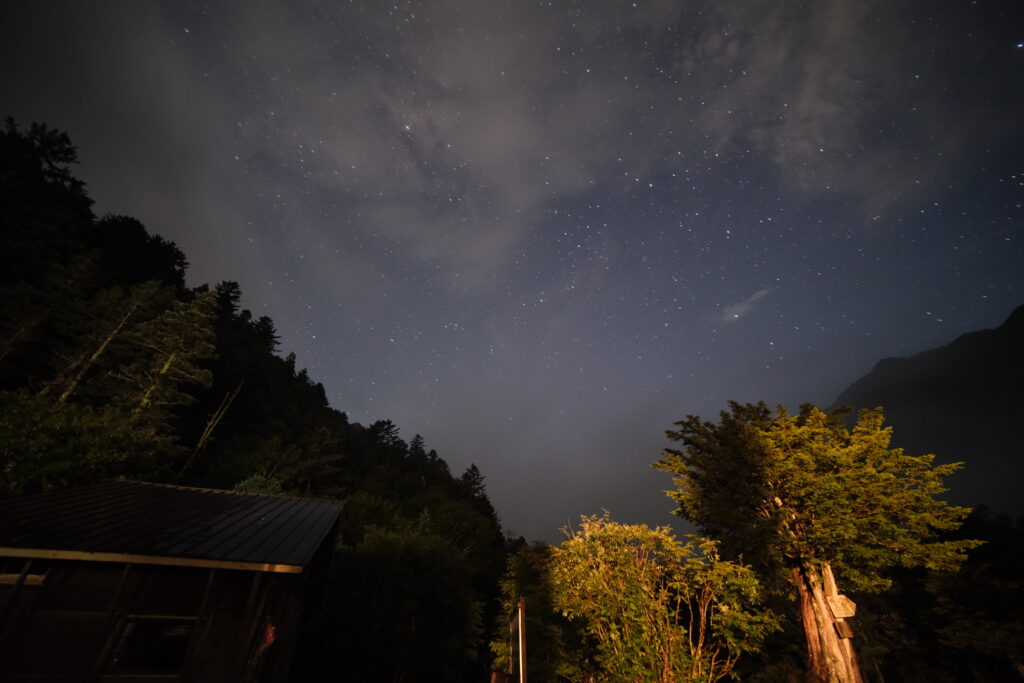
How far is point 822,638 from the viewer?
17.2 metres

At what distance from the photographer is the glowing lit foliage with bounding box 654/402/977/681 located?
1736 centimetres

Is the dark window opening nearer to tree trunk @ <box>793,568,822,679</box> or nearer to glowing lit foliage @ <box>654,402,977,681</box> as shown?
glowing lit foliage @ <box>654,402,977,681</box>

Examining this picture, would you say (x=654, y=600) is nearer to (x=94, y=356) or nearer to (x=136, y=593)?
(x=136, y=593)

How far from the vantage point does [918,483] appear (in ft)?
59.2

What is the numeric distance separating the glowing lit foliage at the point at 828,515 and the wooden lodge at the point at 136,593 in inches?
792

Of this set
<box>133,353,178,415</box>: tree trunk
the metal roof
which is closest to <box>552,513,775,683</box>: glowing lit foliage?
the metal roof

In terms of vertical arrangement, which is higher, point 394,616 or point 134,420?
point 134,420

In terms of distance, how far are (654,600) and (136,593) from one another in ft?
53.7

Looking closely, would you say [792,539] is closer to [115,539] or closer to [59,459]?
[115,539]

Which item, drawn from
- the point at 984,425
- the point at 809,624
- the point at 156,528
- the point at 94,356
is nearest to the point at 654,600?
the point at 809,624

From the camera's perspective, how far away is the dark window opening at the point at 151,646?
27.0ft

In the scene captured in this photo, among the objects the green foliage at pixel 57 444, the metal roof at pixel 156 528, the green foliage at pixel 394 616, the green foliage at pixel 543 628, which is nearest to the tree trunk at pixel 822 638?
the green foliage at pixel 543 628

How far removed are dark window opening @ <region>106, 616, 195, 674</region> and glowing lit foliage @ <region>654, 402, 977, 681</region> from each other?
2158 cm

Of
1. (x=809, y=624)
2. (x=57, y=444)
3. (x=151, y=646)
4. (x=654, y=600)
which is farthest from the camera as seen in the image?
(x=809, y=624)
